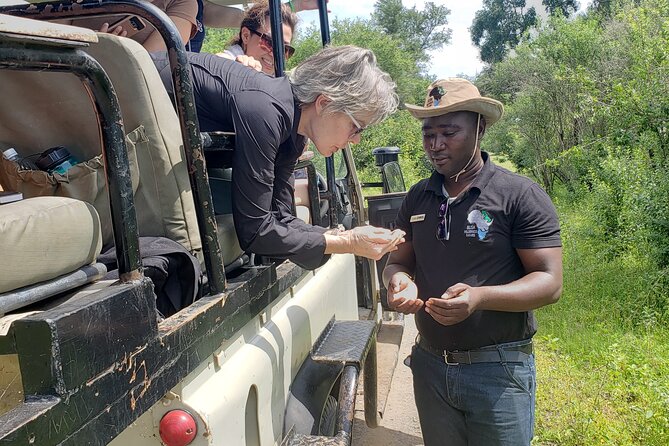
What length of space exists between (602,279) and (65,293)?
648cm

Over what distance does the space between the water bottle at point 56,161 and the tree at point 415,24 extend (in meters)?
56.2

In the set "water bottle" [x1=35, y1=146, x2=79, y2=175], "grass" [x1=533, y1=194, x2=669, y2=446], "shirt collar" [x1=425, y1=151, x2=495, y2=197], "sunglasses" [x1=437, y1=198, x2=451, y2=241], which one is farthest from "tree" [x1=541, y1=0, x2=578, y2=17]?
"water bottle" [x1=35, y1=146, x2=79, y2=175]

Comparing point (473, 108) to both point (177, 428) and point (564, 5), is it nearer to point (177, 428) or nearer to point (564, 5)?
point (177, 428)

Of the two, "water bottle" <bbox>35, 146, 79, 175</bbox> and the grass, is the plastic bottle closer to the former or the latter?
"water bottle" <bbox>35, 146, 79, 175</bbox>

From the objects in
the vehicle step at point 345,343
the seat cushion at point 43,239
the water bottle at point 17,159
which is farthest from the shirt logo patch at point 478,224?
the water bottle at point 17,159

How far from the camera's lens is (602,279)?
696cm

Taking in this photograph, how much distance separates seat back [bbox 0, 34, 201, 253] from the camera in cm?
171

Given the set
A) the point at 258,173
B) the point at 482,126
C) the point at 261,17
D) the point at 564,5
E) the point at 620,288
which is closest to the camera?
the point at 258,173

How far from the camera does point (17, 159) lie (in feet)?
5.86

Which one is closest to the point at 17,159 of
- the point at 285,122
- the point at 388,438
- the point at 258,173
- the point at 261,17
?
the point at 258,173

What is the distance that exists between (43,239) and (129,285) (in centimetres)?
21

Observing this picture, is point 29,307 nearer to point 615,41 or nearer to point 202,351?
point 202,351

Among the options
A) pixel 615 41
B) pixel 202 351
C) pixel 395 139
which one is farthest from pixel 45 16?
pixel 395 139

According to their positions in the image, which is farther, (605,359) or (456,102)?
(605,359)
